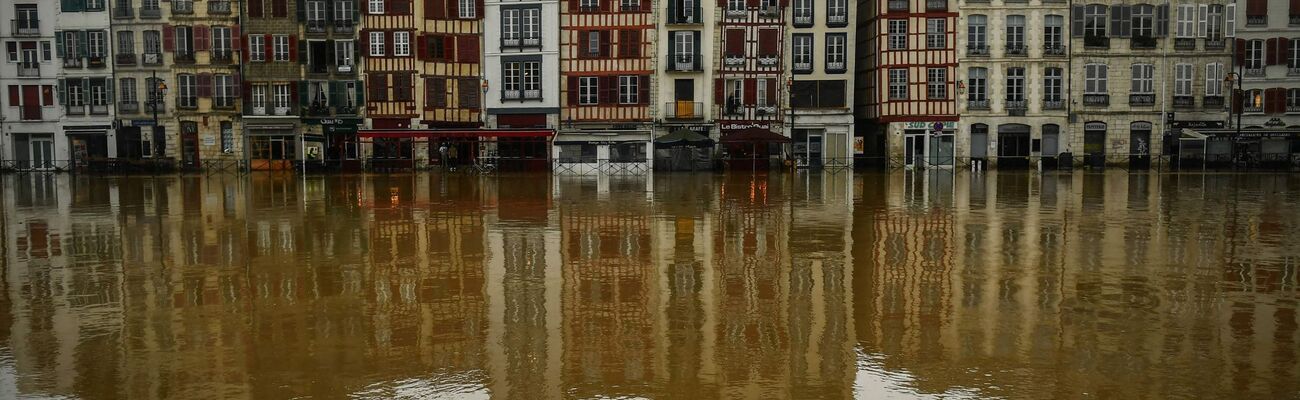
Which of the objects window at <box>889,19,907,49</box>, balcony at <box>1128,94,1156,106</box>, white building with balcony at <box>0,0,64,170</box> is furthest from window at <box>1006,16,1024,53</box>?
white building with balcony at <box>0,0,64,170</box>

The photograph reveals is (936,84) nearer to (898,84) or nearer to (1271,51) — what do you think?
(898,84)

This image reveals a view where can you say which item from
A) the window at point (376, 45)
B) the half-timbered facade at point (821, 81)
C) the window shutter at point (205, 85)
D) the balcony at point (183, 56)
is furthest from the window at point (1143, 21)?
the balcony at point (183, 56)

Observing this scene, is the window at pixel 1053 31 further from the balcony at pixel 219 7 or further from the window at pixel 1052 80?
the balcony at pixel 219 7

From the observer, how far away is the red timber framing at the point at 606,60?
4606 cm

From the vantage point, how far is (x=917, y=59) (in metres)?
46.5

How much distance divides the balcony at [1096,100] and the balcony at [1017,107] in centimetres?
250

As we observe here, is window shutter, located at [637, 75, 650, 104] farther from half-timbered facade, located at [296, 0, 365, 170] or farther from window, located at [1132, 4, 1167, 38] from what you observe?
window, located at [1132, 4, 1167, 38]

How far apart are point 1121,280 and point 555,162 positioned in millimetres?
32294

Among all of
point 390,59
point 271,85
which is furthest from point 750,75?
point 271,85

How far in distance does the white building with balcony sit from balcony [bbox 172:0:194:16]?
20.6 ft

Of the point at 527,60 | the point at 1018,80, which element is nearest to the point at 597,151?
the point at 527,60

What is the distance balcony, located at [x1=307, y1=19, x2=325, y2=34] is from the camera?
46625mm

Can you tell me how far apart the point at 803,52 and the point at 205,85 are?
88.7 ft

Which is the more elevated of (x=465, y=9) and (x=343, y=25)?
(x=465, y=9)
